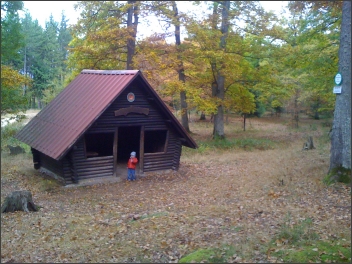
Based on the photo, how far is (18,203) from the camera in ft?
35.5

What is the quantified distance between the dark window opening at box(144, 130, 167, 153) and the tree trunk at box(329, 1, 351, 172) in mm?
7128

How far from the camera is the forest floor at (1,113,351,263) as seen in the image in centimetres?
713

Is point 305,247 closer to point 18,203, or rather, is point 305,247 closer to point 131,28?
point 18,203

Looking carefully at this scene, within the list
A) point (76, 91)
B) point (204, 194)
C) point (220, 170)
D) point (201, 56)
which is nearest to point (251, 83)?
point (201, 56)

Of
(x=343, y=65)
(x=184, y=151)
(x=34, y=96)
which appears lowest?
(x=184, y=151)

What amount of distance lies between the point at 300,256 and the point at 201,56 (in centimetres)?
1927

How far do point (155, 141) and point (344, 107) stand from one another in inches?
339

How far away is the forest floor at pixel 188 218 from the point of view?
713 cm

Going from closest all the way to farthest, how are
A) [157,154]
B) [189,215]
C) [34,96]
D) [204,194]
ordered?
[189,215]
[204,194]
[157,154]
[34,96]

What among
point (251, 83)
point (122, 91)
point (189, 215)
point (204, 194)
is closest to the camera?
point (189, 215)

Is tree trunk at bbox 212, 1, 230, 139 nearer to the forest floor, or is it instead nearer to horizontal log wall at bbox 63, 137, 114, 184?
the forest floor

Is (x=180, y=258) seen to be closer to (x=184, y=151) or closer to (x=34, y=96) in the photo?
(x=184, y=151)

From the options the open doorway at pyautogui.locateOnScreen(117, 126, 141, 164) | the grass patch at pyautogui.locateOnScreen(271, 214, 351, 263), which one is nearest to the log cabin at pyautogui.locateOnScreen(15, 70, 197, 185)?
the open doorway at pyautogui.locateOnScreen(117, 126, 141, 164)

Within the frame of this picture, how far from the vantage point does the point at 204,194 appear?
41.2 ft
